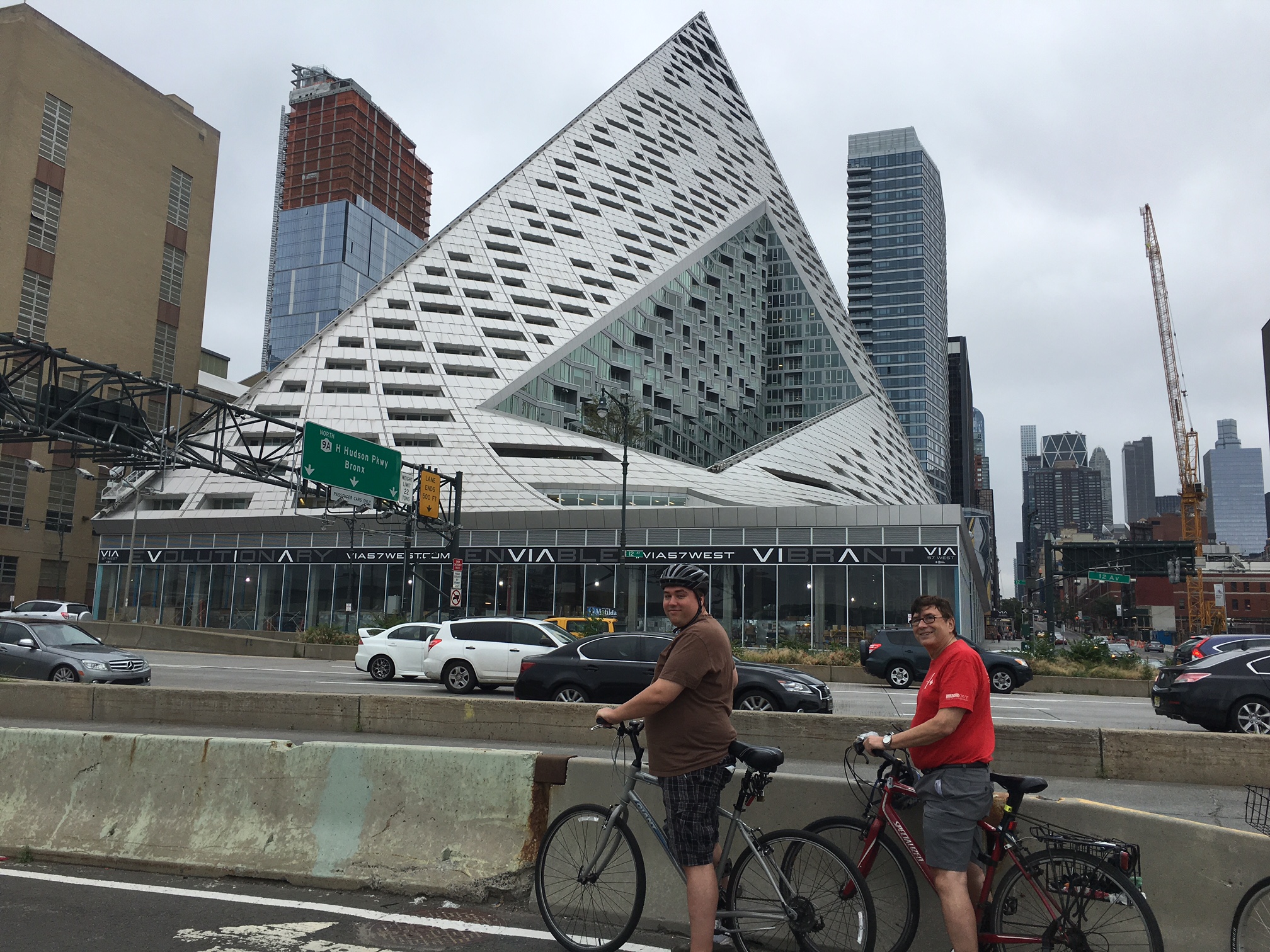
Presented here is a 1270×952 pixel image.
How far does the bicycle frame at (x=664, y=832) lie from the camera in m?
4.79

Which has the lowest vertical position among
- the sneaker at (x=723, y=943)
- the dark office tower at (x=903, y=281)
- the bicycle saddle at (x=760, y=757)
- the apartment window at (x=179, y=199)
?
the sneaker at (x=723, y=943)

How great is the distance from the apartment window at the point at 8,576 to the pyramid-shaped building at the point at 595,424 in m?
12.3

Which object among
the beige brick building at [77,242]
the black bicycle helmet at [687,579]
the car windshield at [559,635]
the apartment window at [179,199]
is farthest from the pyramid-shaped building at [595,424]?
the black bicycle helmet at [687,579]

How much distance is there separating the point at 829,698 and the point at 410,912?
9.74 metres

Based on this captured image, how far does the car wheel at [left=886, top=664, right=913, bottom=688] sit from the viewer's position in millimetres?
23859

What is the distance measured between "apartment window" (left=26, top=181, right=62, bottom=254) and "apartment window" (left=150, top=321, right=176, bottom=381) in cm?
894

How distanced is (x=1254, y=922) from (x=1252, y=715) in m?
10.9

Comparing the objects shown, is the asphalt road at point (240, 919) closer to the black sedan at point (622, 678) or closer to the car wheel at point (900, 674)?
the black sedan at point (622, 678)

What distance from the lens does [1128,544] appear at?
83812 mm

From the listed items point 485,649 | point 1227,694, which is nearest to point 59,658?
point 485,649

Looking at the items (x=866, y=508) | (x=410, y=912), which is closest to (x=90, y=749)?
(x=410, y=912)

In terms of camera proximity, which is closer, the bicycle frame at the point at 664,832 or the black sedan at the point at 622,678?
the bicycle frame at the point at 664,832

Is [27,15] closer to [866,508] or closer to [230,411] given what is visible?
[230,411]

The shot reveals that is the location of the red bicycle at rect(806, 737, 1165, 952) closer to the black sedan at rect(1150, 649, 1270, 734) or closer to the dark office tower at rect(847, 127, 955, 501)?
the black sedan at rect(1150, 649, 1270, 734)
